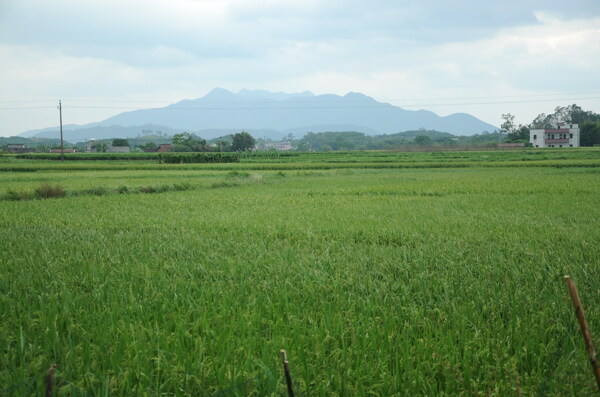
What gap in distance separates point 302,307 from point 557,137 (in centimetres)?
8290

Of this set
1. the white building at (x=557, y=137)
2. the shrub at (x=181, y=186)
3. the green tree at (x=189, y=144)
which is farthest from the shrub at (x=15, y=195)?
the white building at (x=557, y=137)

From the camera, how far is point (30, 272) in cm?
490

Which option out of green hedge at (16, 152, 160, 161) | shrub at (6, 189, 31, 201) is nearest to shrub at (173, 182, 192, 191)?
shrub at (6, 189, 31, 201)

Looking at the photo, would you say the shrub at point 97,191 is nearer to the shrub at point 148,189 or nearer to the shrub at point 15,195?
the shrub at point 148,189

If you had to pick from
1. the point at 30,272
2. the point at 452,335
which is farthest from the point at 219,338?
the point at 30,272

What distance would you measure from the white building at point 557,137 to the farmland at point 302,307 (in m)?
74.4

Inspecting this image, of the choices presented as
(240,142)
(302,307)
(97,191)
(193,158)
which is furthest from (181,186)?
(240,142)

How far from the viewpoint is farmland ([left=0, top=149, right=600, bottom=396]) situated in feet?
8.56

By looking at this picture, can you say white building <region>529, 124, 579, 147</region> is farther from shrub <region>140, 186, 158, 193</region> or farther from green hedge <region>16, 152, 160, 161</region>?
shrub <region>140, 186, 158, 193</region>

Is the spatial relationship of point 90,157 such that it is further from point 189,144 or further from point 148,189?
point 148,189

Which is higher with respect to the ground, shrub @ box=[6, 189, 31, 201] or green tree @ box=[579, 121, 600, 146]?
green tree @ box=[579, 121, 600, 146]

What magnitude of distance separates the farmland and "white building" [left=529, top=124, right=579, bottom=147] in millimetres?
74394

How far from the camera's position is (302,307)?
3832mm

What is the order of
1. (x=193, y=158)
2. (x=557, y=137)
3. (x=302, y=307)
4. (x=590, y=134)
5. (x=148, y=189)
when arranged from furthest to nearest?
1. (x=557, y=137)
2. (x=590, y=134)
3. (x=193, y=158)
4. (x=148, y=189)
5. (x=302, y=307)
